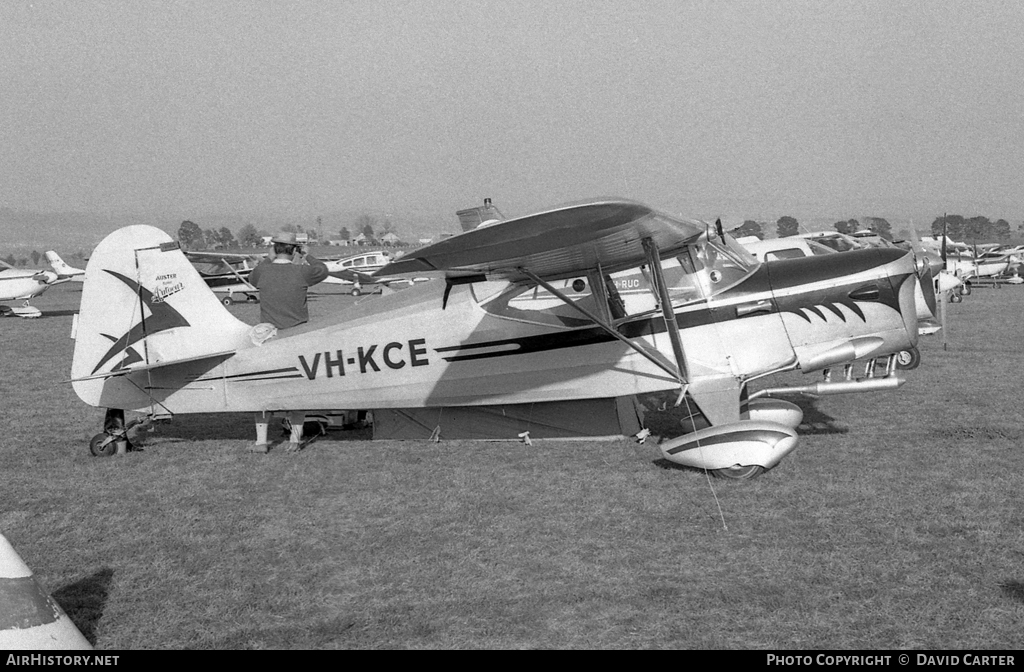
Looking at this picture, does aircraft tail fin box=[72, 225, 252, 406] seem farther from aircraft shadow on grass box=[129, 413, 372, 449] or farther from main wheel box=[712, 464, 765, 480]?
main wheel box=[712, 464, 765, 480]

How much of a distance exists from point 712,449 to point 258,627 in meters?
3.58

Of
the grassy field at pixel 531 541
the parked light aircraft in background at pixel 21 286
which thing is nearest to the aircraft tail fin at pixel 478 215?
the grassy field at pixel 531 541

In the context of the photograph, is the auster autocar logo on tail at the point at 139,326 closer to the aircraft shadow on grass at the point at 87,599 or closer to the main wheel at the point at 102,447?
the main wheel at the point at 102,447

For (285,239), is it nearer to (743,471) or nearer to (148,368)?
(148,368)

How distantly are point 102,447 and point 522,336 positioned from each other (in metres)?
3.97

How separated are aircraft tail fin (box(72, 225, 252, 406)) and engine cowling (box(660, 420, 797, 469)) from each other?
412cm

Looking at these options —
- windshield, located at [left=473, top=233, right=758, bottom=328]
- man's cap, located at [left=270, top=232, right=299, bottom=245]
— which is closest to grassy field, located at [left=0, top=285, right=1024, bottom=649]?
windshield, located at [left=473, top=233, right=758, bottom=328]

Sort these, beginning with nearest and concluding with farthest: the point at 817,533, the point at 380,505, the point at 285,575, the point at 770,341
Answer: the point at 285,575, the point at 817,533, the point at 380,505, the point at 770,341

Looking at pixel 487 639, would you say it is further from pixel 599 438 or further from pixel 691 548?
pixel 599 438

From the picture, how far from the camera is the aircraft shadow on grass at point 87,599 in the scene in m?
4.09

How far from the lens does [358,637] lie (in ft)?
12.8

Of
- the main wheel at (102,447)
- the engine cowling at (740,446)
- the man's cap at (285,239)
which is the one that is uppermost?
the man's cap at (285,239)

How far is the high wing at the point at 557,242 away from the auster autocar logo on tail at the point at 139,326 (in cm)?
289

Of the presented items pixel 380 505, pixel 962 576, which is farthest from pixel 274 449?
pixel 962 576
